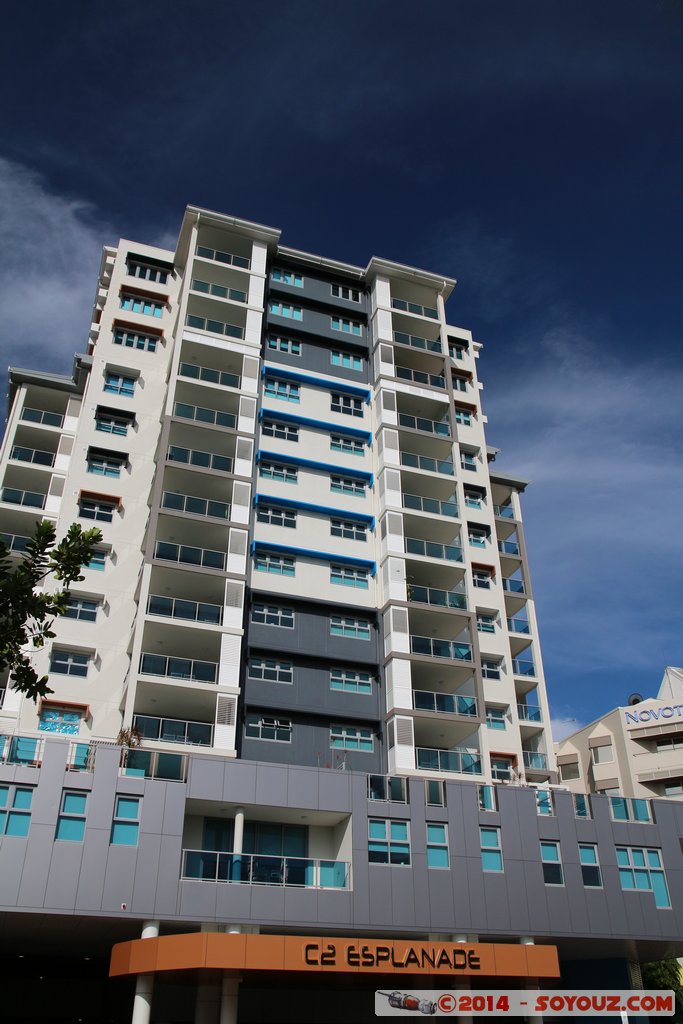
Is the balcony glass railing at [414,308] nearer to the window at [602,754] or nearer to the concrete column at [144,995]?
the window at [602,754]

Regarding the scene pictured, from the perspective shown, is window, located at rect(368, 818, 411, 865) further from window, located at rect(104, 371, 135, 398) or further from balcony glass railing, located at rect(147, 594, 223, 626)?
window, located at rect(104, 371, 135, 398)

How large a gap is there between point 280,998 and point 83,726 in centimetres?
1329

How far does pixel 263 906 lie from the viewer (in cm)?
2964

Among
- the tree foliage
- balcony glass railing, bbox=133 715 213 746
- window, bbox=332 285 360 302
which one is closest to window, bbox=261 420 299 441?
window, bbox=332 285 360 302

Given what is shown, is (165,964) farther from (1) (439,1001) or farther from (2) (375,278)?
(2) (375,278)

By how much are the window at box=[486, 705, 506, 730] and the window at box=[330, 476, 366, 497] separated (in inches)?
505

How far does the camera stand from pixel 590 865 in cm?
3466

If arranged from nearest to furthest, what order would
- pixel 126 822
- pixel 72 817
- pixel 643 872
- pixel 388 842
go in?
pixel 72 817, pixel 126 822, pixel 388 842, pixel 643 872

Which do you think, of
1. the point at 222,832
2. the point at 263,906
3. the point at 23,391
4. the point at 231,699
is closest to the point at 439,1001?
the point at 263,906

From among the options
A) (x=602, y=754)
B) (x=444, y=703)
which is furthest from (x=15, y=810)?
(x=602, y=754)

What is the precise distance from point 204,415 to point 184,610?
411 inches

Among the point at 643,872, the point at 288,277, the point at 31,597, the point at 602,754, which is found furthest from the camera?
the point at 602,754

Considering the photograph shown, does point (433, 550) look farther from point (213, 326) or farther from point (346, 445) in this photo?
point (213, 326)

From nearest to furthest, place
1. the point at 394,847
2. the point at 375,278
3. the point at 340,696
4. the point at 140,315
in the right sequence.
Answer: the point at 394,847 → the point at 340,696 → the point at 140,315 → the point at 375,278
